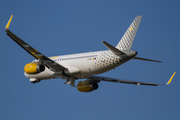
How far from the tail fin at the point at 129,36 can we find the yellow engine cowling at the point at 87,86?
26.2ft

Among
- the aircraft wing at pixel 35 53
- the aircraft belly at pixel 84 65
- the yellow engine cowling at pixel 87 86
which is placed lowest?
the yellow engine cowling at pixel 87 86

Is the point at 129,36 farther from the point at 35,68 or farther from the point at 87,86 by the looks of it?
the point at 35,68

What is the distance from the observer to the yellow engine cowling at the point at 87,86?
136 ft

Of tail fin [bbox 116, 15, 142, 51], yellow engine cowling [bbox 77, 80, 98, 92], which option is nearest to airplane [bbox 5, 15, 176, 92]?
tail fin [bbox 116, 15, 142, 51]

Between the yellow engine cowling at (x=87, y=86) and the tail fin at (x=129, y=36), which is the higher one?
the tail fin at (x=129, y=36)

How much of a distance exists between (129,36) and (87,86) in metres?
9.83

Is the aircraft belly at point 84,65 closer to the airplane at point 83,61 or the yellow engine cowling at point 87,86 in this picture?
the airplane at point 83,61

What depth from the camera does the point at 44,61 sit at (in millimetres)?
34688

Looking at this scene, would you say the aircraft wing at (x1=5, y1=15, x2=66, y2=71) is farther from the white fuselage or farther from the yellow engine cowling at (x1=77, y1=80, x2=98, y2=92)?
the yellow engine cowling at (x1=77, y1=80, x2=98, y2=92)

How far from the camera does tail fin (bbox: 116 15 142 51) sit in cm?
3511

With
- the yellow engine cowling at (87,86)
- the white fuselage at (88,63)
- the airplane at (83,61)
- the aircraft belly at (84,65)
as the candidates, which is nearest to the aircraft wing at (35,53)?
the airplane at (83,61)

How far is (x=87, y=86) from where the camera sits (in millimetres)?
41562

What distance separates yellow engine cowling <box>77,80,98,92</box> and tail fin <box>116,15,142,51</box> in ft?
26.2

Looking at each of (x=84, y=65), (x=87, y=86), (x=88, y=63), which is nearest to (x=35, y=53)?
(x=84, y=65)
